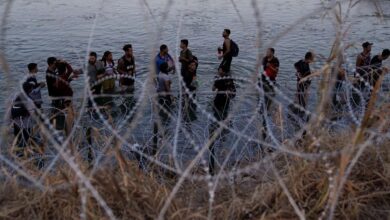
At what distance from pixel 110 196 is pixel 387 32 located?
18.1 m

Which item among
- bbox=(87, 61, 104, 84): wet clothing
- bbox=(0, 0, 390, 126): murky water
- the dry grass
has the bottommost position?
the dry grass

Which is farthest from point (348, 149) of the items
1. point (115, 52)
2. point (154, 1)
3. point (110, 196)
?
point (154, 1)

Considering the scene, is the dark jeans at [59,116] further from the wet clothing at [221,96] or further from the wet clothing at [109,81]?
the wet clothing at [221,96]

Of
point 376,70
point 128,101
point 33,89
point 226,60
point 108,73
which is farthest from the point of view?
point 226,60

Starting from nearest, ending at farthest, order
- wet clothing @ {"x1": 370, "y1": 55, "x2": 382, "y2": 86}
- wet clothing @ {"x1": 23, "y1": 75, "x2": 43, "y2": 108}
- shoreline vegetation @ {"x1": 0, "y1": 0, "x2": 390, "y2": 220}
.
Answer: shoreline vegetation @ {"x1": 0, "y1": 0, "x2": 390, "y2": 220} → wet clothing @ {"x1": 370, "y1": 55, "x2": 382, "y2": 86} → wet clothing @ {"x1": 23, "y1": 75, "x2": 43, "y2": 108}

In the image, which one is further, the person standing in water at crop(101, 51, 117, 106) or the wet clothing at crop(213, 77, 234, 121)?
the person standing in water at crop(101, 51, 117, 106)

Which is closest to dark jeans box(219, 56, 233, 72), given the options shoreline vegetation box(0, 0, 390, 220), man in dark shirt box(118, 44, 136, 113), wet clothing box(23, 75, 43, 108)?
man in dark shirt box(118, 44, 136, 113)

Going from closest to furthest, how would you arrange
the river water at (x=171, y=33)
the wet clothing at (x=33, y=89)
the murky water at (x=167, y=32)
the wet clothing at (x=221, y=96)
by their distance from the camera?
the wet clothing at (x=33, y=89)
the wet clothing at (x=221, y=96)
the river water at (x=171, y=33)
the murky water at (x=167, y=32)

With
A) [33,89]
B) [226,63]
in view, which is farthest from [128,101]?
[226,63]

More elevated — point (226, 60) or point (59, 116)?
point (226, 60)

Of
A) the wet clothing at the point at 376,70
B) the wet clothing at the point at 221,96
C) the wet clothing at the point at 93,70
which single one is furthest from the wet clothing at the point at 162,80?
the wet clothing at the point at 376,70

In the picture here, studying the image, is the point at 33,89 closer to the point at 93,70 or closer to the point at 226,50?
the point at 93,70

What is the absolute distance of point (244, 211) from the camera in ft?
12.9

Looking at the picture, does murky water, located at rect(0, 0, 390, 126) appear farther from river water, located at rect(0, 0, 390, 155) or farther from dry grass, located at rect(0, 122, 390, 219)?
dry grass, located at rect(0, 122, 390, 219)
